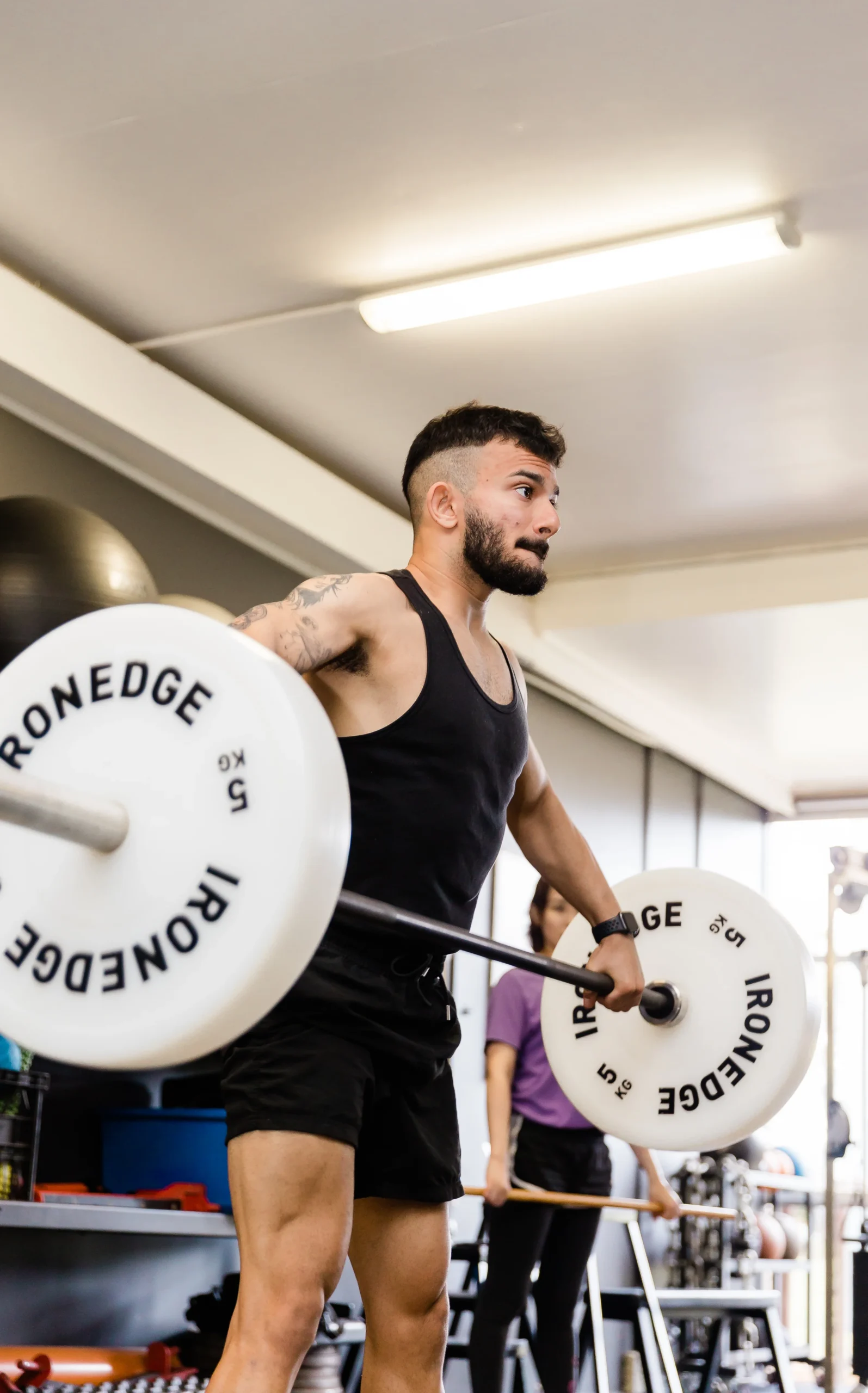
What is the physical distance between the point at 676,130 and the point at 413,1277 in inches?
102

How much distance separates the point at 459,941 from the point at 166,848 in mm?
440

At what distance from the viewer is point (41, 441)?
14.5 ft

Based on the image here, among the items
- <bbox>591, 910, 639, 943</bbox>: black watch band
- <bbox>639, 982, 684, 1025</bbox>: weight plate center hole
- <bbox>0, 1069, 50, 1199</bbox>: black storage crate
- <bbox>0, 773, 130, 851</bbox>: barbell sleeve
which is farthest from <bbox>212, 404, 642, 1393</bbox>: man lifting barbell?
<bbox>0, 1069, 50, 1199</bbox>: black storage crate

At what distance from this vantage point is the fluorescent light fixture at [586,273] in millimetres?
3793

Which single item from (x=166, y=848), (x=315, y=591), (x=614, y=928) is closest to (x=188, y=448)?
(x=614, y=928)

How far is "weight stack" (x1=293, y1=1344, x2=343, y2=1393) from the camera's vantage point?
3.80 meters

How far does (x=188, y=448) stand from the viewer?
15.1ft

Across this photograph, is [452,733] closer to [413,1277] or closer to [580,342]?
[413,1277]

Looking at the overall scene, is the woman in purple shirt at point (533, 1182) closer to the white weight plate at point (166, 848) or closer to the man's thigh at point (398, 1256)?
the man's thigh at point (398, 1256)

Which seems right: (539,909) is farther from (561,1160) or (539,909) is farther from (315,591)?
(315,591)

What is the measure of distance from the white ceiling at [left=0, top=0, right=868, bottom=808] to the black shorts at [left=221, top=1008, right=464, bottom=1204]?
222 centimetres

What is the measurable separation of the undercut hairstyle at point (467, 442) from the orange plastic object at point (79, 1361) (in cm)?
230

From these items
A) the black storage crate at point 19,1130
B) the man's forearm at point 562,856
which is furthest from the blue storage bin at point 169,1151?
the man's forearm at point 562,856

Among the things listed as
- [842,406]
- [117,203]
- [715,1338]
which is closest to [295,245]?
[117,203]
